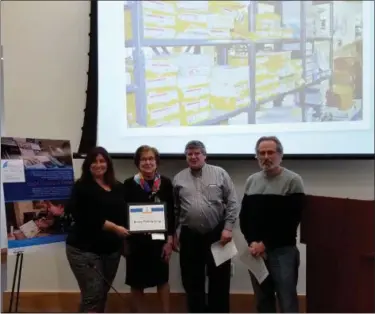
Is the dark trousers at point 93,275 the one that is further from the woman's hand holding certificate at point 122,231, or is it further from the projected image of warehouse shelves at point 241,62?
the projected image of warehouse shelves at point 241,62

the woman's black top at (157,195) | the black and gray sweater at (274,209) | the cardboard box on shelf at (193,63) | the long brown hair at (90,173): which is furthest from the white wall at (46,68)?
the black and gray sweater at (274,209)

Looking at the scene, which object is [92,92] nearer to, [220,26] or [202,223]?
[220,26]

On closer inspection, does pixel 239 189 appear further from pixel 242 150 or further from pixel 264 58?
pixel 264 58

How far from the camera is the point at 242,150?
126 inches

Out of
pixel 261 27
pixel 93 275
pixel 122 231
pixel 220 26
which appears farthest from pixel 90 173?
pixel 261 27

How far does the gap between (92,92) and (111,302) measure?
1484mm

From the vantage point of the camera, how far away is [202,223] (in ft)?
8.52

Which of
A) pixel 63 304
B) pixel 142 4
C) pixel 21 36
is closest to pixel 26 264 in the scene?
pixel 63 304

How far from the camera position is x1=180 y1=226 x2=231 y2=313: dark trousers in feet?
8.63

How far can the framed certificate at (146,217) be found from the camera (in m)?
2.44

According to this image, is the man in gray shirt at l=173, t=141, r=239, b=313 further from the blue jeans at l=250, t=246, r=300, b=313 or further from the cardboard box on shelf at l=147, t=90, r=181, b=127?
the cardboard box on shelf at l=147, t=90, r=181, b=127

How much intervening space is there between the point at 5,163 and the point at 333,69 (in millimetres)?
2231

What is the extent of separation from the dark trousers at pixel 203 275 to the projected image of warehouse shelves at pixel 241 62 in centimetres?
→ 92

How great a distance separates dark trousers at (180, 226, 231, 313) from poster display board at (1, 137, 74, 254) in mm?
708
